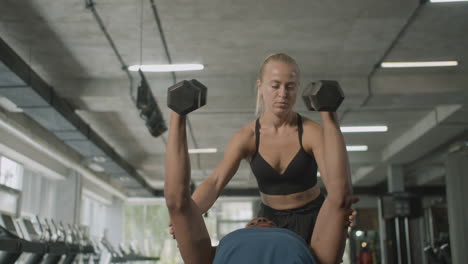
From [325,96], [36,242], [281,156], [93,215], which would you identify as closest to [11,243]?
[36,242]

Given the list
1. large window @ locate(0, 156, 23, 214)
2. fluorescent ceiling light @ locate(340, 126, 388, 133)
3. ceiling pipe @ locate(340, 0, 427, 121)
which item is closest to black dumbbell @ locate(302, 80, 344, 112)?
ceiling pipe @ locate(340, 0, 427, 121)

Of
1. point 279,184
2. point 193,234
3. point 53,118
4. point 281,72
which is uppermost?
point 53,118

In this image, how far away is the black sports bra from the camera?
2084 millimetres

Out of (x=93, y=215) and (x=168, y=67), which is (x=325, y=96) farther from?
(x=93, y=215)

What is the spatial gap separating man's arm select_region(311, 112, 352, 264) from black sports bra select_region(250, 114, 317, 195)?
1.54 feet

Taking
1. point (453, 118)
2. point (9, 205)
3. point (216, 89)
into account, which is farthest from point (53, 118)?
point (453, 118)

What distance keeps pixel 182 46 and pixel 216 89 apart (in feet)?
4.28

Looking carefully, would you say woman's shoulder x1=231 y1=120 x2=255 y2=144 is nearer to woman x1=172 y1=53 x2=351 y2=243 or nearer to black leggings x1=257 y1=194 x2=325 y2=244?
woman x1=172 y1=53 x2=351 y2=243

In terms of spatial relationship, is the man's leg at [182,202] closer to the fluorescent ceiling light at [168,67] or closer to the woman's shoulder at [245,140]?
the woman's shoulder at [245,140]

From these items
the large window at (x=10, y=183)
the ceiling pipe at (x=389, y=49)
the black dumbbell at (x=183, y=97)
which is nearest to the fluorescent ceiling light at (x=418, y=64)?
the ceiling pipe at (x=389, y=49)

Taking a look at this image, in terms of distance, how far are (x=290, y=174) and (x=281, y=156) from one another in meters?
0.08

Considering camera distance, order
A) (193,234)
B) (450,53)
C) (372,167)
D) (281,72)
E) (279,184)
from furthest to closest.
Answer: (372,167) < (450,53) < (279,184) < (281,72) < (193,234)

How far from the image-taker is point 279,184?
7.06 ft

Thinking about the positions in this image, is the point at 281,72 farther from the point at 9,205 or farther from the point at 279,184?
the point at 9,205
